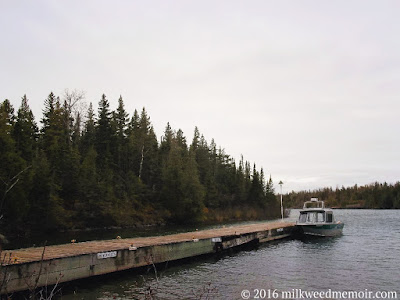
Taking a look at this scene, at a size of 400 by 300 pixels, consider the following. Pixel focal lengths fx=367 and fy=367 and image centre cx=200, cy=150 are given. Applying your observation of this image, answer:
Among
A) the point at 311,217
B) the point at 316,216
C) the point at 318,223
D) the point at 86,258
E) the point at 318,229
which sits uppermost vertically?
the point at 316,216

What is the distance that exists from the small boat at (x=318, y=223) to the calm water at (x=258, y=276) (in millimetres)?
11088

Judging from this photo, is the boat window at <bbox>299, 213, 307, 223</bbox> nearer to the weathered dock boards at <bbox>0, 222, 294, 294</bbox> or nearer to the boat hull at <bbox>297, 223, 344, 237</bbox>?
the boat hull at <bbox>297, 223, 344, 237</bbox>

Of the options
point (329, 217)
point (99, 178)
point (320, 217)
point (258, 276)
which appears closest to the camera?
point (258, 276)

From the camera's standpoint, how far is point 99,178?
223ft

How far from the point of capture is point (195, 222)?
78688 millimetres

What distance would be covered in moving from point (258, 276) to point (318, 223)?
86.3 feet

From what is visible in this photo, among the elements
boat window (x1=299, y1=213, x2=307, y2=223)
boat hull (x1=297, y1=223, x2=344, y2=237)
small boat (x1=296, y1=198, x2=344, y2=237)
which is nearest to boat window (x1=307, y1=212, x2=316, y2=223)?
small boat (x1=296, y1=198, x2=344, y2=237)

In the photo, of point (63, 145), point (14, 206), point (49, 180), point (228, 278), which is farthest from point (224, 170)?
point (228, 278)

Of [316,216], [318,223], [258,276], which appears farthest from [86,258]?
[316,216]

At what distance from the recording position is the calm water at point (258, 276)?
1908cm

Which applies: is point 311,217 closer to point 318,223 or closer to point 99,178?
point 318,223

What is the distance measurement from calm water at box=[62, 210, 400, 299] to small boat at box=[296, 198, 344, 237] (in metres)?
11.1

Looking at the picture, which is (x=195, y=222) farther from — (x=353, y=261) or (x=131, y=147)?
(x=353, y=261)

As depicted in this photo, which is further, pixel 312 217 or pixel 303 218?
pixel 303 218
